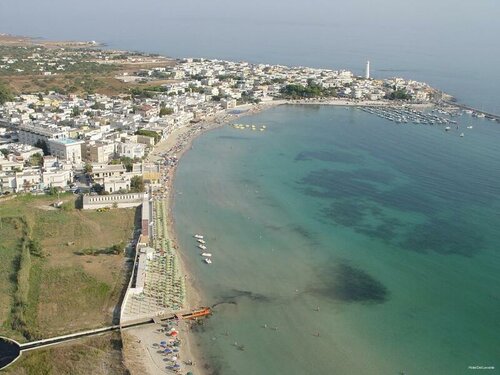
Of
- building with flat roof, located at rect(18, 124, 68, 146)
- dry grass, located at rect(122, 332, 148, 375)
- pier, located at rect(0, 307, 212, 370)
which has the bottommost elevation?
dry grass, located at rect(122, 332, 148, 375)

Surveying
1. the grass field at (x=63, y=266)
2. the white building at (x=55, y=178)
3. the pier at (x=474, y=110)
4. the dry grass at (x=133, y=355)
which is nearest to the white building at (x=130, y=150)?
the white building at (x=55, y=178)

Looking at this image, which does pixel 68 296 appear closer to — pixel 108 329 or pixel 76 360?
pixel 108 329

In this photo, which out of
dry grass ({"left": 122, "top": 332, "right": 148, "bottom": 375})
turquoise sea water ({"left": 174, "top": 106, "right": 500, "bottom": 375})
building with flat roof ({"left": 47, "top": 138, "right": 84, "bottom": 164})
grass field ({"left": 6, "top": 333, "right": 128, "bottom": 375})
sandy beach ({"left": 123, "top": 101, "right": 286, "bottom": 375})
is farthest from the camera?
building with flat roof ({"left": 47, "top": 138, "right": 84, "bottom": 164})

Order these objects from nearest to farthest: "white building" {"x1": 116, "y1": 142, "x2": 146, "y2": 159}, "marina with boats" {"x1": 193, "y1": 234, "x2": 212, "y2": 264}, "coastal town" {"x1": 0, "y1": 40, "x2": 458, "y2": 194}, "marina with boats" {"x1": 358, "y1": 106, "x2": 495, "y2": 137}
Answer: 1. "marina with boats" {"x1": 193, "y1": 234, "x2": 212, "y2": 264}
2. "coastal town" {"x1": 0, "y1": 40, "x2": 458, "y2": 194}
3. "white building" {"x1": 116, "y1": 142, "x2": 146, "y2": 159}
4. "marina with boats" {"x1": 358, "y1": 106, "x2": 495, "y2": 137}

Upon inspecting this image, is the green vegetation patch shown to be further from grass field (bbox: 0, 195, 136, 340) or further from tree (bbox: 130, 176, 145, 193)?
tree (bbox: 130, 176, 145, 193)

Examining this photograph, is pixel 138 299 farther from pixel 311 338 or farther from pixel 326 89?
pixel 326 89

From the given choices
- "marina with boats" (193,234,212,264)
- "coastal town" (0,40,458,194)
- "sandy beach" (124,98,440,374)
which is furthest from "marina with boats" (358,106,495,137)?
"marina with boats" (193,234,212,264)

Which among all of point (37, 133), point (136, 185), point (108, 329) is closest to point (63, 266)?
point (108, 329)

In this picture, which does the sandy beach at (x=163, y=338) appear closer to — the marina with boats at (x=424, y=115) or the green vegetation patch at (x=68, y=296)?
the green vegetation patch at (x=68, y=296)
